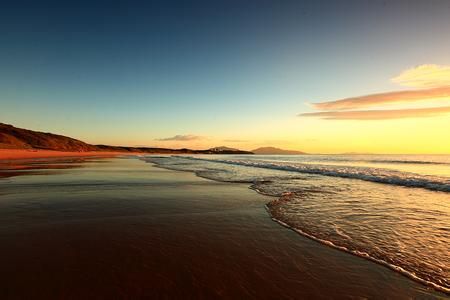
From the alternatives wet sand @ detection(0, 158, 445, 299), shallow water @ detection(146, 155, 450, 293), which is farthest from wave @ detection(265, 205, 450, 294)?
wet sand @ detection(0, 158, 445, 299)

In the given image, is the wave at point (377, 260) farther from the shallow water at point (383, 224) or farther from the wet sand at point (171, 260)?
the wet sand at point (171, 260)

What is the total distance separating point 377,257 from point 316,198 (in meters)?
6.60

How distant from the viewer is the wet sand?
4023 mm

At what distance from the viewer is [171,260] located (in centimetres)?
514

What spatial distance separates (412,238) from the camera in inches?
262

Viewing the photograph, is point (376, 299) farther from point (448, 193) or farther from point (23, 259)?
point (448, 193)

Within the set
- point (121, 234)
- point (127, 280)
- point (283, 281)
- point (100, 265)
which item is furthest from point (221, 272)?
point (121, 234)

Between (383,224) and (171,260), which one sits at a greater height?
(383,224)

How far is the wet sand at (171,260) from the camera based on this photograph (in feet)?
13.2

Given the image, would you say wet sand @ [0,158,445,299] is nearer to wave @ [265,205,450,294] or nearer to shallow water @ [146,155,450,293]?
wave @ [265,205,450,294]

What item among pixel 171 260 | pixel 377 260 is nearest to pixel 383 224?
pixel 377 260

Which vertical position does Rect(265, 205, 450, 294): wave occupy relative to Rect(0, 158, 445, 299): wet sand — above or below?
above

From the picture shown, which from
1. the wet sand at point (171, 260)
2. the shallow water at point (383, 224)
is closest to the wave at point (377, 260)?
the shallow water at point (383, 224)

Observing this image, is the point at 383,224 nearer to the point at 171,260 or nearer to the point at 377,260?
the point at 377,260
